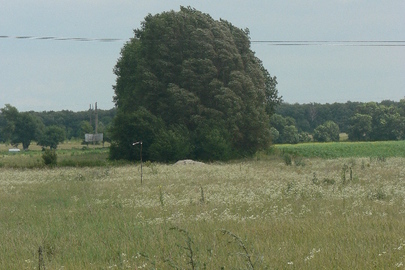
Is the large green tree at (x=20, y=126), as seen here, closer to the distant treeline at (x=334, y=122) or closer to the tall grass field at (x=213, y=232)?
the distant treeline at (x=334, y=122)

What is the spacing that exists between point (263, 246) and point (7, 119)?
144 meters

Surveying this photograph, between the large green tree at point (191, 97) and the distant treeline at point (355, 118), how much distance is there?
60.6 metres

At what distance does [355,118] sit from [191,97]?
6957 cm

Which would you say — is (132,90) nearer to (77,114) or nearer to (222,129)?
(222,129)

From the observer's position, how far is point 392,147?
241 ft

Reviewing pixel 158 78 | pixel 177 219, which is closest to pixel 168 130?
pixel 158 78

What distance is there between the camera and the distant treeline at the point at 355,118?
109475 millimetres

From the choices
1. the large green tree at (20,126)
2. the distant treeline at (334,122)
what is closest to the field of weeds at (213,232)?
the distant treeline at (334,122)

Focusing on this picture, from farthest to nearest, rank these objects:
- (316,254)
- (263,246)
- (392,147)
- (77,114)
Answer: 1. (77,114)
2. (392,147)
3. (263,246)
4. (316,254)

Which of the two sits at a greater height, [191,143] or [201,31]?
[201,31]

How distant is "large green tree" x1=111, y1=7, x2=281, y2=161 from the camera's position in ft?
165

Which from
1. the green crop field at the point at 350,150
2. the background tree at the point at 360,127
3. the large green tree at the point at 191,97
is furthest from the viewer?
the background tree at the point at 360,127

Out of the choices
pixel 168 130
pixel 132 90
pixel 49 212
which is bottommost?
pixel 49 212

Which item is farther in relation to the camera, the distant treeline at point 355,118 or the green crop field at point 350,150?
the distant treeline at point 355,118
